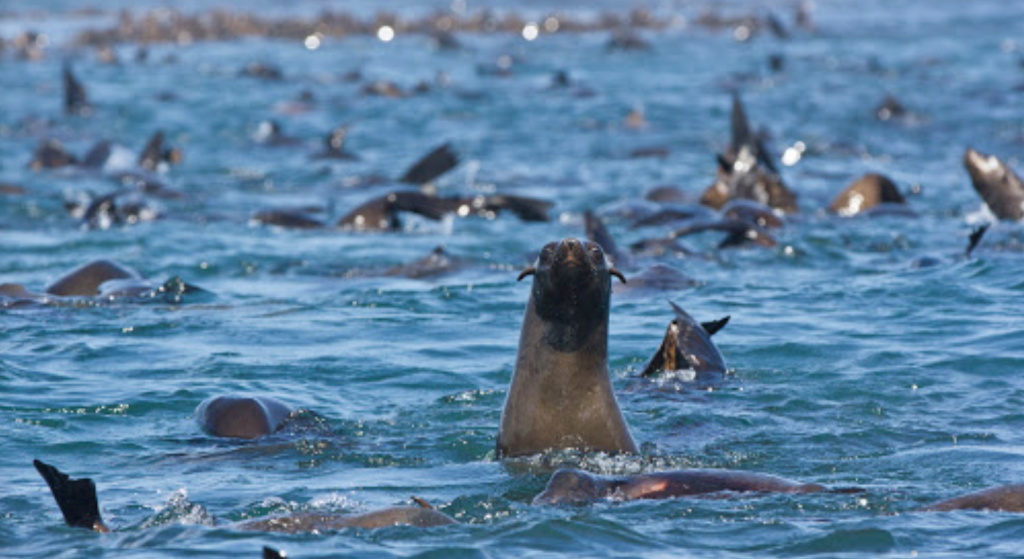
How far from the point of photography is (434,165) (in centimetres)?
1509

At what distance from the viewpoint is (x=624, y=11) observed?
1939 inches

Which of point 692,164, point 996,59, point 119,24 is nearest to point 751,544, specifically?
point 692,164

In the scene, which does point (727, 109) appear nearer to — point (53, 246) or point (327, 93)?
point (327, 93)

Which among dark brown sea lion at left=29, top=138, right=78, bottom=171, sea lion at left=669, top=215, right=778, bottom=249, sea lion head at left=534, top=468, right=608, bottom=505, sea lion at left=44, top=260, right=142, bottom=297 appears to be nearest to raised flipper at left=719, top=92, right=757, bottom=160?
sea lion at left=669, top=215, right=778, bottom=249

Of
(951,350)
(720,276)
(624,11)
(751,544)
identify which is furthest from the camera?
(624,11)

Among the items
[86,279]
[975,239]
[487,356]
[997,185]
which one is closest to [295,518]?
[487,356]

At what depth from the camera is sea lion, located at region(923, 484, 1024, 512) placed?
19.1 feet

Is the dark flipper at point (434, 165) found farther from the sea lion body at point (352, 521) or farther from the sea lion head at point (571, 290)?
the sea lion body at point (352, 521)

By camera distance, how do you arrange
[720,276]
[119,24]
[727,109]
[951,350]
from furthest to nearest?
[119,24] < [727,109] < [720,276] < [951,350]

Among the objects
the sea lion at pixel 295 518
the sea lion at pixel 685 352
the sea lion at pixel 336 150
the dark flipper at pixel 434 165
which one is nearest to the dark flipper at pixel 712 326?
the sea lion at pixel 685 352

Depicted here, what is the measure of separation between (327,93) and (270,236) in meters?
14.0

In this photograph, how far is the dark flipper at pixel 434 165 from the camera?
1502 cm

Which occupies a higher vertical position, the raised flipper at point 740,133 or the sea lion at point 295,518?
the raised flipper at point 740,133

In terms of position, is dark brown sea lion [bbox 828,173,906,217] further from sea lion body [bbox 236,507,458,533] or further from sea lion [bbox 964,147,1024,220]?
sea lion body [bbox 236,507,458,533]
